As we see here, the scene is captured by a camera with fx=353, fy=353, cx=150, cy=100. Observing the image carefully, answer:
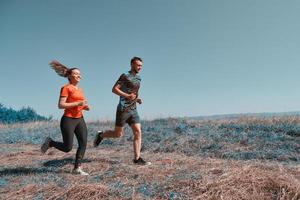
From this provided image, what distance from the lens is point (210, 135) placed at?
Answer: 1280 centimetres

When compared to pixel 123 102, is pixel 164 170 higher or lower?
lower

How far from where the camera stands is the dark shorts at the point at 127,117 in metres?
7.57

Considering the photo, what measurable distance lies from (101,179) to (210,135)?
24.0 ft

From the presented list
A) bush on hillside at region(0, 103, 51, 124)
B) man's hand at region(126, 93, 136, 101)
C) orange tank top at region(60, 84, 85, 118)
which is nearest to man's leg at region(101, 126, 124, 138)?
man's hand at region(126, 93, 136, 101)

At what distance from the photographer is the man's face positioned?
753cm

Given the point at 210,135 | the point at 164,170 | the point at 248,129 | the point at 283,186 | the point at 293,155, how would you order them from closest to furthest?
the point at 283,186 → the point at 164,170 → the point at 293,155 → the point at 210,135 → the point at 248,129

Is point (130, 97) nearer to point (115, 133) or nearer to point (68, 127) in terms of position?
point (115, 133)

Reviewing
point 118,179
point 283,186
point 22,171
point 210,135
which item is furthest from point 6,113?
point 283,186

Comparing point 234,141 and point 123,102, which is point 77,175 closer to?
point 123,102

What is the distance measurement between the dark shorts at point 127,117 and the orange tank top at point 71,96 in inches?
45.9

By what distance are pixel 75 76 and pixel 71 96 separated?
16.0 inches

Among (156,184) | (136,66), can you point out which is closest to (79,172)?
(156,184)

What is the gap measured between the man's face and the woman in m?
1.34

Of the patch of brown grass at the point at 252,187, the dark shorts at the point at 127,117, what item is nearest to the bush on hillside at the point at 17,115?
the dark shorts at the point at 127,117
